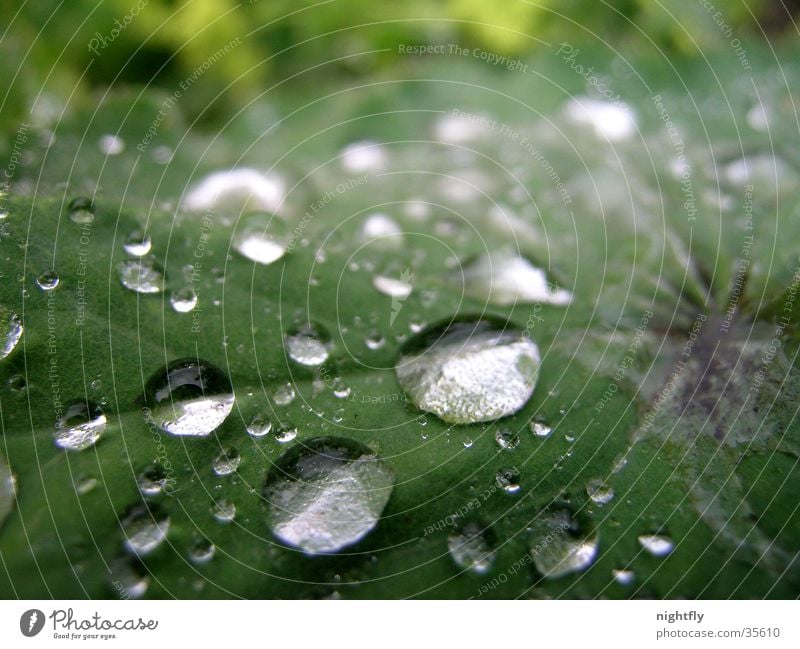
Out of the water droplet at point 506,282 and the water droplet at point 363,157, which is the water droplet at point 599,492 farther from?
the water droplet at point 363,157

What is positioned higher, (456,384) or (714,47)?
(714,47)

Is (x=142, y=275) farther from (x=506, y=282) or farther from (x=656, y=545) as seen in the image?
(x=656, y=545)

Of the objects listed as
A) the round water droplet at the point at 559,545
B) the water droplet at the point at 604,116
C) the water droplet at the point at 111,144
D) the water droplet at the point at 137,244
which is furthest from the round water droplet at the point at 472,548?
the water droplet at the point at 111,144

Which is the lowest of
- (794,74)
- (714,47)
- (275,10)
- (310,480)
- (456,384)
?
(310,480)

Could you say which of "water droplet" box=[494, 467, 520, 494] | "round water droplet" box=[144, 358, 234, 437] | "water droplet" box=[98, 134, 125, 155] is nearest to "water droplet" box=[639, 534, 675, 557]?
"water droplet" box=[494, 467, 520, 494]

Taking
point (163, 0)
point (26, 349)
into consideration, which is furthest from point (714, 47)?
point (26, 349)

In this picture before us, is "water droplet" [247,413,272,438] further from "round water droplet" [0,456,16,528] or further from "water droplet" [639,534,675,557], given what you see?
"water droplet" [639,534,675,557]

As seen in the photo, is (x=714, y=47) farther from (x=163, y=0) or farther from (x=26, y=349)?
(x=26, y=349)
